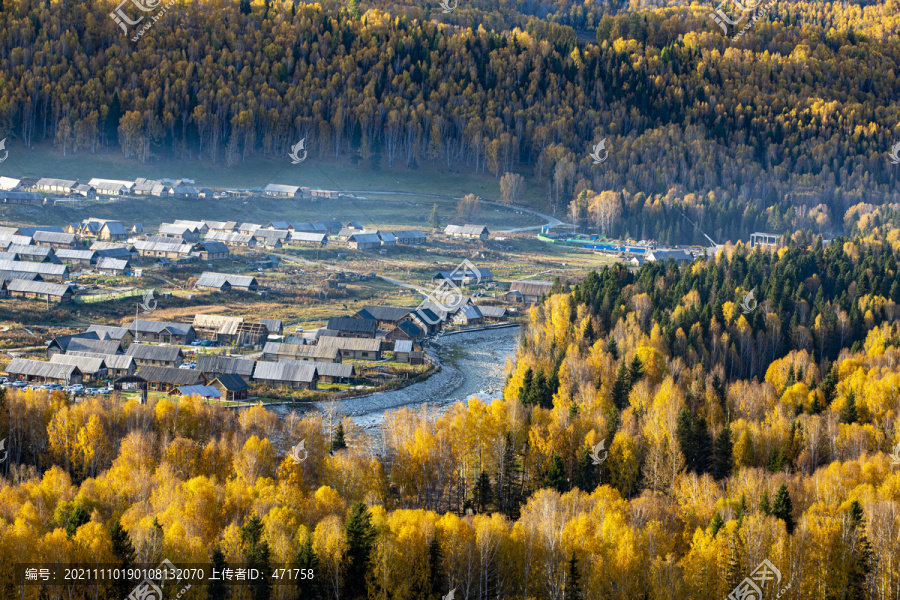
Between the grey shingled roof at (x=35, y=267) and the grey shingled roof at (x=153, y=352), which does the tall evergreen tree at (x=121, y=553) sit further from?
the grey shingled roof at (x=35, y=267)

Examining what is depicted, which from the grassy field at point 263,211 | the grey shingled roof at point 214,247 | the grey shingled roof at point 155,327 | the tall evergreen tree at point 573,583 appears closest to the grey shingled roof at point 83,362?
the grey shingled roof at point 155,327

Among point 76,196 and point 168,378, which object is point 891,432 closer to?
point 168,378

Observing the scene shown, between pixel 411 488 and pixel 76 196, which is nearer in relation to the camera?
pixel 411 488

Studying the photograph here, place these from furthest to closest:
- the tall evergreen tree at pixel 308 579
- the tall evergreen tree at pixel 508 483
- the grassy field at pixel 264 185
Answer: the grassy field at pixel 264 185
the tall evergreen tree at pixel 508 483
the tall evergreen tree at pixel 308 579

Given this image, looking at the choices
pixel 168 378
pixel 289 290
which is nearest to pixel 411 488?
pixel 168 378

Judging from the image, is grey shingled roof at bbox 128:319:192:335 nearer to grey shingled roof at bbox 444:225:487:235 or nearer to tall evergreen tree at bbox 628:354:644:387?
tall evergreen tree at bbox 628:354:644:387

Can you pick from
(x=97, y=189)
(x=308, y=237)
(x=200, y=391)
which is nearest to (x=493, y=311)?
(x=308, y=237)
